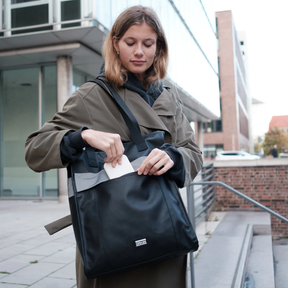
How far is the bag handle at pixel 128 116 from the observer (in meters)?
1.23

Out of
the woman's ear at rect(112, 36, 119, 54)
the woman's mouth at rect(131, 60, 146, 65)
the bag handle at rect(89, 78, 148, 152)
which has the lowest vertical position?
the bag handle at rect(89, 78, 148, 152)

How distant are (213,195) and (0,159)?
268 inches

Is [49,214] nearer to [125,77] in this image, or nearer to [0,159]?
[0,159]

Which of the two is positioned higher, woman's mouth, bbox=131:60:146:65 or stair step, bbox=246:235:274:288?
woman's mouth, bbox=131:60:146:65

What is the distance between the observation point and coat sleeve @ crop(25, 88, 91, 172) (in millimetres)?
1166

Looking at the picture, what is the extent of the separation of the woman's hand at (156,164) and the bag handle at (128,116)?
10 centimetres

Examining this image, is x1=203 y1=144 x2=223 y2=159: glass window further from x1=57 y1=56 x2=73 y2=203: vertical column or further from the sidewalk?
the sidewalk

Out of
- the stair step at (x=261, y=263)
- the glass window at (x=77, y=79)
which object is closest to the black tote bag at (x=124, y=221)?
the stair step at (x=261, y=263)

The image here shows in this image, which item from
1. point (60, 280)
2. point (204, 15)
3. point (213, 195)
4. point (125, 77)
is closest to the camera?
point (125, 77)

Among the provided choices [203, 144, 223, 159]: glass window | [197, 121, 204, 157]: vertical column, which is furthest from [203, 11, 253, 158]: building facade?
[197, 121, 204, 157]: vertical column

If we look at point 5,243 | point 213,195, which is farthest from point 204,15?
point 5,243

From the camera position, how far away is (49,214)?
792 cm

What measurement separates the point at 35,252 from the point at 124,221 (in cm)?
381

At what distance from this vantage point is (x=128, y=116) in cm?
125
